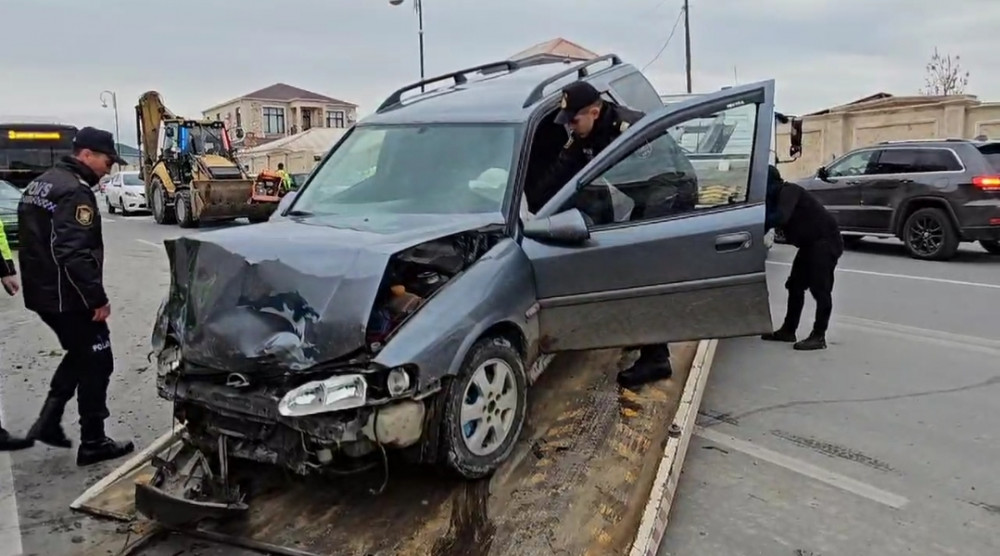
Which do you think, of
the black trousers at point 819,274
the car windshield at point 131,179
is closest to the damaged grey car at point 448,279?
the black trousers at point 819,274

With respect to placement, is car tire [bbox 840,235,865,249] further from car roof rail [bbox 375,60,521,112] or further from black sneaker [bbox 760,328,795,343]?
car roof rail [bbox 375,60,521,112]

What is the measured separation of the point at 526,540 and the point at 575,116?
8.17 ft

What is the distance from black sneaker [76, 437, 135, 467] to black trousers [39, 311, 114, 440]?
40 millimetres

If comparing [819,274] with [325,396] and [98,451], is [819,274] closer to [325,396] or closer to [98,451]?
[325,396]

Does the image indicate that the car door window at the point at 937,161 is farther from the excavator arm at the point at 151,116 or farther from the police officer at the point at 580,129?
the excavator arm at the point at 151,116

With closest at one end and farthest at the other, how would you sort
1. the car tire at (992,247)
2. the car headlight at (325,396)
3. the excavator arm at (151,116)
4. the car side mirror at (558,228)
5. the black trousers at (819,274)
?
the car headlight at (325,396)
the car side mirror at (558,228)
the black trousers at (819,274)
the car tire at (992,247)
the excavator arm at (151,116)

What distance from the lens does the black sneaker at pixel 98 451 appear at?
4.57 meters

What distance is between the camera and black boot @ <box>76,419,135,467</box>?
4570 millimetres

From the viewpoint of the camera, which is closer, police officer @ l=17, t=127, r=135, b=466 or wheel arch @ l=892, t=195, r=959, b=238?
police officer @ l=17, t=127, r=135, b=466

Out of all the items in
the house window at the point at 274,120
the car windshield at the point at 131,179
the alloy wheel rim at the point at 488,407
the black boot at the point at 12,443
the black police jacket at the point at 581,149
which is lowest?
the black boot at the point at 12,443

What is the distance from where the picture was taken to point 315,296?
3.46 meters

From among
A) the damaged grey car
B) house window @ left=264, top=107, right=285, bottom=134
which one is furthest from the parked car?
house window @ left=264, top=107, right=285, bottom=134

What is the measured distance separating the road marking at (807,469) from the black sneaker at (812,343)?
229 cm

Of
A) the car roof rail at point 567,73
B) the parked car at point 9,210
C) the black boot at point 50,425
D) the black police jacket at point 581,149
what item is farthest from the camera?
the parked car at point 9,210
